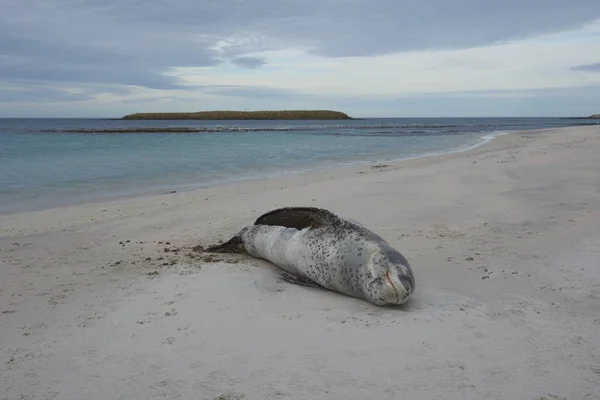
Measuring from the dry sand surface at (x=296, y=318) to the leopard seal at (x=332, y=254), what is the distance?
0.50ft

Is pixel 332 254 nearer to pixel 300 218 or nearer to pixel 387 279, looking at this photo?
pixel 387 279

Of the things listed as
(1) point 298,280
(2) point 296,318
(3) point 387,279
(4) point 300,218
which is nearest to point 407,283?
(3) point 387,279

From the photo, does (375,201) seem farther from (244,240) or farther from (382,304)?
(382,304)

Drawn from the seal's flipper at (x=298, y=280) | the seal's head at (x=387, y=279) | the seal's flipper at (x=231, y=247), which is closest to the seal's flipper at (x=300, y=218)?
the seal's flipper at (x=231, y=247)

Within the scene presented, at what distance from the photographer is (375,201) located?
9.62m

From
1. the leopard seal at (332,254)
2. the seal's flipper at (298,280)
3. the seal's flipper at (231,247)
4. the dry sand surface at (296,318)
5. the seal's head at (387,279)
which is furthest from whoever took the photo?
the seal's flipper at (231,247)

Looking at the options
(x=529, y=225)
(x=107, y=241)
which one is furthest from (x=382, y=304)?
(x=107, y=241)

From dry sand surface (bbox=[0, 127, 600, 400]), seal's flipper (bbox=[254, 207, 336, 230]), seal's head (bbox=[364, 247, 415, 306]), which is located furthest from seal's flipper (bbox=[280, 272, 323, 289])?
seal's head (bbox=[364, 247, 415, 306])

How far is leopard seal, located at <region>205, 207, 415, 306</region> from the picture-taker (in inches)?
180

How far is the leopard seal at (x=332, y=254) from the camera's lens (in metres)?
4.57

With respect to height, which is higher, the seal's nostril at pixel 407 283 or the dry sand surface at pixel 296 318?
the seal's nostril at pixel 407 283

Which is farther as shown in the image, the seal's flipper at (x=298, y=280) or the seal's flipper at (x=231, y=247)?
the seal's flipper at (x=231, y=247)

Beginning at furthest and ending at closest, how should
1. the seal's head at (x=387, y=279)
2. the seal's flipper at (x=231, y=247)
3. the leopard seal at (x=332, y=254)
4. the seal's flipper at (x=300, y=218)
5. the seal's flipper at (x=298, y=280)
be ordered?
the seal's flipper at (x=231, y=247) → the seal's flipper at (x=300, y=218) → the seal's flipper at (x=298, y=280) → the leopard seal at (x=332, y=254) → the seal's head at (x=387, y=279)

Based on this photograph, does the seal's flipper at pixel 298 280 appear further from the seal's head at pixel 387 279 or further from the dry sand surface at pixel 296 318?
the seal's head at pixel 387 279
